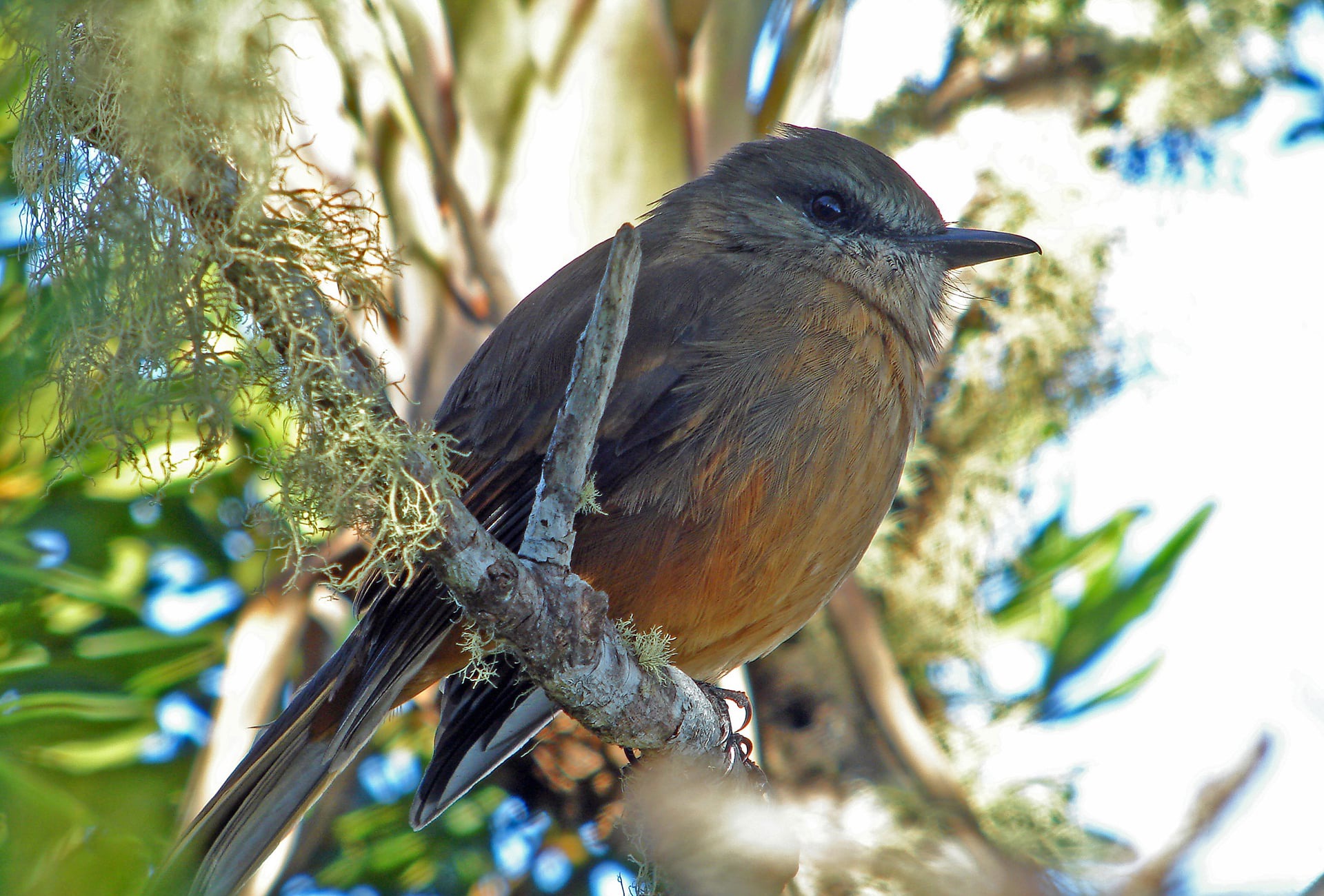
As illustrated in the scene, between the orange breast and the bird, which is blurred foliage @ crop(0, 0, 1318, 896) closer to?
the bird

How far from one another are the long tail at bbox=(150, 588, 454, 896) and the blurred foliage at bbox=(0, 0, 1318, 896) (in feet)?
2.23

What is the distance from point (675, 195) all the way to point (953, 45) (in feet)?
Answer: 7.35

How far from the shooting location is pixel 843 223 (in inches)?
118

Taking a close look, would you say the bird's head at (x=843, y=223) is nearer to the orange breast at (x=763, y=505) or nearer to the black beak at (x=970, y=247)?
the black beak at (x=970, y=247)

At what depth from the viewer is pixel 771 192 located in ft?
10.1

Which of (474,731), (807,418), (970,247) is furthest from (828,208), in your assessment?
(474,731)

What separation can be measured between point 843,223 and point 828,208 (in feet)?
0.19

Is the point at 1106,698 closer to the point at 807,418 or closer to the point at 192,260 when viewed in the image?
the point at 807,418

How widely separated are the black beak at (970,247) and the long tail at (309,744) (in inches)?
61.9

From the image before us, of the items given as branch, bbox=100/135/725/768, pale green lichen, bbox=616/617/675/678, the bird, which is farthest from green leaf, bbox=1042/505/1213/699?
branch, bbox=100/135/725/768

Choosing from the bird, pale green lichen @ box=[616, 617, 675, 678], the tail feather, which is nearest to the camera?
pale green lichen @ box=[616, 617, 675, 678]

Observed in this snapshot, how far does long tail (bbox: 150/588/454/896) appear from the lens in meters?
2.30

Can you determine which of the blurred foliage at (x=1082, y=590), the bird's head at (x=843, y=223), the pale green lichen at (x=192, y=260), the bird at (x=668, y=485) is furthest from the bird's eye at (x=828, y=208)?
the blurred foliage at (x=1082, y=590)

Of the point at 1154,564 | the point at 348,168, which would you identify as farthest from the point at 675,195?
the point at 1154,564
